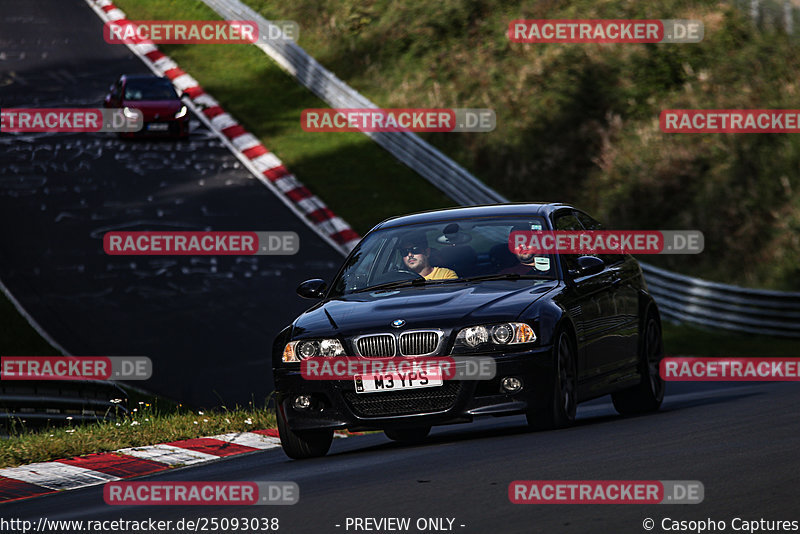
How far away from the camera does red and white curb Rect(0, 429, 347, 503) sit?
8695mm

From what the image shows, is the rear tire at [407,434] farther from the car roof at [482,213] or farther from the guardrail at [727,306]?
the guardrail at [727,306]

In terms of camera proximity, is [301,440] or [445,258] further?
[445,258]

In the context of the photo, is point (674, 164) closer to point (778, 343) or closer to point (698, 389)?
point (778, 343)

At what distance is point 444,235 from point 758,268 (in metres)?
13.8

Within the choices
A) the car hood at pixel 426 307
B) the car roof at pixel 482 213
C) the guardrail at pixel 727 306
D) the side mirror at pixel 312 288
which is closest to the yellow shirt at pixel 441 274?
the car hood at pixel 426 307

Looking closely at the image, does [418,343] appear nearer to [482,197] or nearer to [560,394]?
[560,394]

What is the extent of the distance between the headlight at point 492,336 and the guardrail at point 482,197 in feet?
37.9

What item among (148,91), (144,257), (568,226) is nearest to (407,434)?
(568,226)

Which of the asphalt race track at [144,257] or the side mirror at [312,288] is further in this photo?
the asphalt race track at [144,257]

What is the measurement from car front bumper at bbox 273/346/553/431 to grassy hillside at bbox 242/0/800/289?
14018mm

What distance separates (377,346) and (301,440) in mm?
975

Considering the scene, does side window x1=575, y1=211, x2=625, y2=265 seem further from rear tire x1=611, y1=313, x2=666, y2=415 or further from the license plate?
the license plate

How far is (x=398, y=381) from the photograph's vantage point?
859 cm

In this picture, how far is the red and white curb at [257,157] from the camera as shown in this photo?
951 inches
